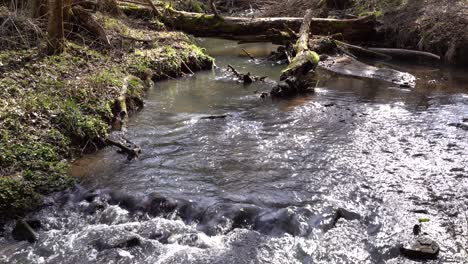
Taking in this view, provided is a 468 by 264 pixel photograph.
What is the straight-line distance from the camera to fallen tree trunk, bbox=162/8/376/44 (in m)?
16.2

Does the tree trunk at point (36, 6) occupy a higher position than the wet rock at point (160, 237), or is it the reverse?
the tree trunk at point (36, 6)

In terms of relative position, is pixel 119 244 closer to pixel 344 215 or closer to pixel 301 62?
pixel 344 215

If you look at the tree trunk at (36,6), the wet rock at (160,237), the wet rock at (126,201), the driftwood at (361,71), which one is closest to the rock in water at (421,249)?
the wet rock at (160,237)

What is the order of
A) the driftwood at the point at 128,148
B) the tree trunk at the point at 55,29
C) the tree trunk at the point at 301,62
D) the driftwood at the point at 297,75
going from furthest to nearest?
the tree trunk at the point at 301,62 → the driftwood at the point at 297,75 → the tree trunk at the point at 55,29 → the driftwood at the point at 128,148

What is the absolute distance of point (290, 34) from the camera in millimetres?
15492

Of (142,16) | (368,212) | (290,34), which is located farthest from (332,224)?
(142,16)

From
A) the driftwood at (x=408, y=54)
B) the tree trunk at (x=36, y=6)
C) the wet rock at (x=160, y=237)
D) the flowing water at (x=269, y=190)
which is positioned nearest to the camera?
the flowing water at (x=269, y=190)

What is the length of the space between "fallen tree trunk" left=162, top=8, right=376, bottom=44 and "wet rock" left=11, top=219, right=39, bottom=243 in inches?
475

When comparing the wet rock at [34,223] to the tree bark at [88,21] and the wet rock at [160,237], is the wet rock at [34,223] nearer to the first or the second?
the wet rock at [160,237]

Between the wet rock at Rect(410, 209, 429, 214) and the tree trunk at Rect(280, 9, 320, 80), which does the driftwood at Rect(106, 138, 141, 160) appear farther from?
the tree trunk at Rect(280, 9, 320, 80)

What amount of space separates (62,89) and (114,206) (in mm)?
3198

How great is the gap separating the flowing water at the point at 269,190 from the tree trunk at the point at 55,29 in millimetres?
2458

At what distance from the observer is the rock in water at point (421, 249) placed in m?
4.59

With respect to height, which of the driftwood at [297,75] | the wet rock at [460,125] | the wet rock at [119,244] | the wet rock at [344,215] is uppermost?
the driftwood at [297,75]
